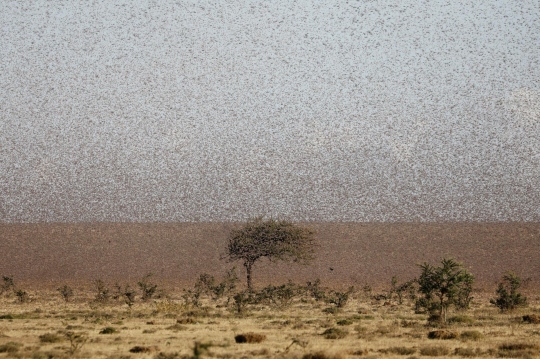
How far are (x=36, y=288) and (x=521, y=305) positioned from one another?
175 feet

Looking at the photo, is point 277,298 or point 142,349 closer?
point 142,349

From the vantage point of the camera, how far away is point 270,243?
74375mm

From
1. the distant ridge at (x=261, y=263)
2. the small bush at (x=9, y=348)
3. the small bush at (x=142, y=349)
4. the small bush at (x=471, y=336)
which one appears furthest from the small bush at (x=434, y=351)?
the distant ridge at (x=261, y=263)

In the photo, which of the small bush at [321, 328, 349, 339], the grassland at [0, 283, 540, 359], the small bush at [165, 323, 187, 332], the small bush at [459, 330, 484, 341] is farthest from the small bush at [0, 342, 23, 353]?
the small bush at [459, 330, 484, 341]

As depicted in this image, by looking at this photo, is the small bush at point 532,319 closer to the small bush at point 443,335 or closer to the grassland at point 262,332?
the grassland at point 262,332

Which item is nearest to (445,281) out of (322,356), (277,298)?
(322,356)

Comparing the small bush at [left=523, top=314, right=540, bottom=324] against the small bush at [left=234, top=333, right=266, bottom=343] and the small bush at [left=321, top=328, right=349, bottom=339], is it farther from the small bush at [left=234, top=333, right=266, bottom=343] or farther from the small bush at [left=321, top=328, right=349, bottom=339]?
the small bush at [left=234, top=333, right=266, bottom=343]

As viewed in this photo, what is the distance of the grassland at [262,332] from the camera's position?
83.9ft

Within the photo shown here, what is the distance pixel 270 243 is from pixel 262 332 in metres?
41.9

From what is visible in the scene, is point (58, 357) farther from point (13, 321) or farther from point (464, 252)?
point (464, 252)

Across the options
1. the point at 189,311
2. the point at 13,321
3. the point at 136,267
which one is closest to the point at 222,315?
the point at 189,311

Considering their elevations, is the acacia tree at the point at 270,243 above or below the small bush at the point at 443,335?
above

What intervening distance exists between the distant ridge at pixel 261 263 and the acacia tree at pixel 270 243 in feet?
38.6

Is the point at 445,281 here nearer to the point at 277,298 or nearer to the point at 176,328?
the point at 176,328
